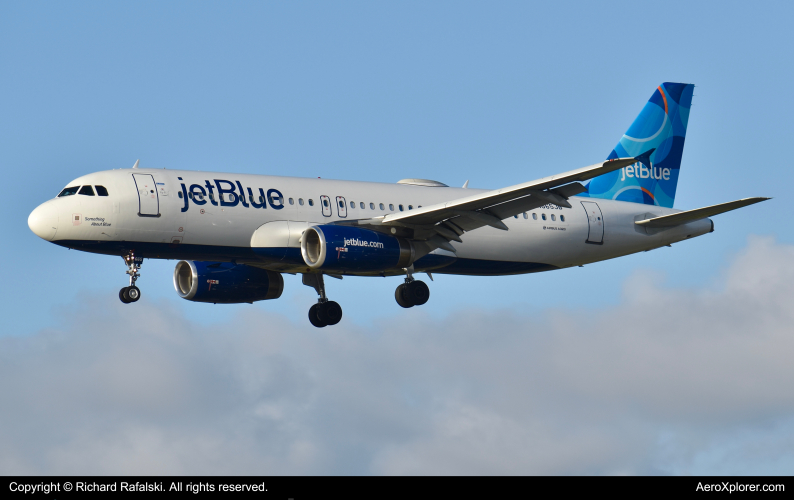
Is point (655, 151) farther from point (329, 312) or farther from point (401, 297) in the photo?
point (329, 312)

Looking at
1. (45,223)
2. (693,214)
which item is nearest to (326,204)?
(45,223)

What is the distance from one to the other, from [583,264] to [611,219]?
210cm

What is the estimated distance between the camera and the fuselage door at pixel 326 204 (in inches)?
1575

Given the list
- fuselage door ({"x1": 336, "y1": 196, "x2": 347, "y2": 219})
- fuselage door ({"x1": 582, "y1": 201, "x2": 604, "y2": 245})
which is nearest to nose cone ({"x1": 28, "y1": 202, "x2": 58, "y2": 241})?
fuselage door ({"x1": 336, "y1": 196, "x2": 347, "y2": 219})

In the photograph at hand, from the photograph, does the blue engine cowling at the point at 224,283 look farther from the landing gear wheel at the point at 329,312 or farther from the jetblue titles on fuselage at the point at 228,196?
the jetblue titles on fuselage at the point at 228,196

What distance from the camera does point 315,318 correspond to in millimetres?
44125

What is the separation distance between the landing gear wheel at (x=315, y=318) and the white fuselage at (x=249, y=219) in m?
3.66

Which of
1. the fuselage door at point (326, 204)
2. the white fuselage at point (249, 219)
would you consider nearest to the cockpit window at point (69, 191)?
the white fuselage at point (249, 219)

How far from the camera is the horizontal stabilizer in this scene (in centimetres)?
3741

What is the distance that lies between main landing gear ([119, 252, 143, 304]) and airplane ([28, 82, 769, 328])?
45 mm

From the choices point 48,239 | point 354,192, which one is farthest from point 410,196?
point 48,239

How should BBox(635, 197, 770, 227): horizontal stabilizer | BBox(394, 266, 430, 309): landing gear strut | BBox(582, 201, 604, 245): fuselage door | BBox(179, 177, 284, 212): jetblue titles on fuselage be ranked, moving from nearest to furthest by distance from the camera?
BBox(635, 197, 770, 227): horizontal stabilizer < BBox(179, 177, 284, 212): jetblue titles on fuselage < BBox(394, 266, 430, 309): landing gear strut < BBox(582, 201, 604, 245): fuselage door

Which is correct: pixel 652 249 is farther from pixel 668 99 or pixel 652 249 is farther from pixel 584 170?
pixel 584 170

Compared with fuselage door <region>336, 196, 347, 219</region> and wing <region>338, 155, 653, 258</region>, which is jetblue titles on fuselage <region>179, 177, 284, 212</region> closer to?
fuselage door <region>336, 196, 347, 219</region>
